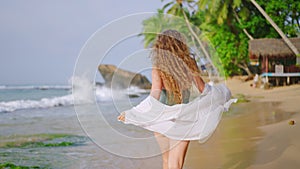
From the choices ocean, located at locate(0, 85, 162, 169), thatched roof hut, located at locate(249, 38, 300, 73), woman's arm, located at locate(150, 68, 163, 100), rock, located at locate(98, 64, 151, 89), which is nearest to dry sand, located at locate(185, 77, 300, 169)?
ocean, located at locate(0, 85, 162, 169)

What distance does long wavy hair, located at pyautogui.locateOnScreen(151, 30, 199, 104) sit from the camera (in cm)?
249

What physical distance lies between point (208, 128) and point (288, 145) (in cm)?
215

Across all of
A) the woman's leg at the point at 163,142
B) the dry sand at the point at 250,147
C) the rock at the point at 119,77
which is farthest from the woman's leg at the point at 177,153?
the dry sand at the point at 250,147

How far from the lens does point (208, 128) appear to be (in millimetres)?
2617

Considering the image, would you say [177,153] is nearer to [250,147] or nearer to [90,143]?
[250,147]

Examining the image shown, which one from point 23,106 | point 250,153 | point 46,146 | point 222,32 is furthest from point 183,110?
point 222,32

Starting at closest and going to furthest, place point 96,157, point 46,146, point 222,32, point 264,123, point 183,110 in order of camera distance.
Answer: point 183,110 < point 96,157 < point 46,146 < point 264,123 < point 222,32

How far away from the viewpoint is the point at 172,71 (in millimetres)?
2484

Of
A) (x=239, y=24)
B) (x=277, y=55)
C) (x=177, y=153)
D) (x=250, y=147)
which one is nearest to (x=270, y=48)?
(x=277, y=55)

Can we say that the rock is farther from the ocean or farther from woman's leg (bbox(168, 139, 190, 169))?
woman's leg (bbox(168, 139, 190, 169))

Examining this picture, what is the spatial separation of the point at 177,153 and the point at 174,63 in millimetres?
627

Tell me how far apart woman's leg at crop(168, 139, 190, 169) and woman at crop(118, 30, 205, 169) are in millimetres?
326

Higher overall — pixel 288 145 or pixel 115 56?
pixel 115 56

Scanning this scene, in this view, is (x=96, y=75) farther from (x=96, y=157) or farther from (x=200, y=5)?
(x=200, y=5)
